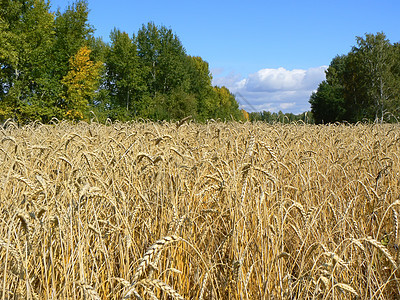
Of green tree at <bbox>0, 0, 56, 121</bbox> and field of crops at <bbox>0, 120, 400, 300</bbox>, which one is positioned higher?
green tree at <bbox>0, 0, 56, 121</bbox>

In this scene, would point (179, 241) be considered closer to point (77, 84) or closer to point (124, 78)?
point (77, 84)

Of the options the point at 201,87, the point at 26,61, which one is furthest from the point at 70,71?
the point at 201,87

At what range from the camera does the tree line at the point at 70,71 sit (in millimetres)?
25594

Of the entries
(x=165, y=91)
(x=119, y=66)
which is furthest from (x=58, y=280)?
(x=165, y=91)

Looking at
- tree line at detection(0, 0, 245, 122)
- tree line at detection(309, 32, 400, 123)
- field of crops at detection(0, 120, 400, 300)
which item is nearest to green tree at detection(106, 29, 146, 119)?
tree line at detection(0, 0, 245, 122)

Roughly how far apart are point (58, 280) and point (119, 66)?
1633 inches

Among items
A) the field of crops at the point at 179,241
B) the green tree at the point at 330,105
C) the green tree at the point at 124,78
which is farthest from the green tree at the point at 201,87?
the field of crops at the point at 179,241

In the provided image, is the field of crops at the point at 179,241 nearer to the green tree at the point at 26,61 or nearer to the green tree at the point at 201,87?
the green tree at the point at 26,61

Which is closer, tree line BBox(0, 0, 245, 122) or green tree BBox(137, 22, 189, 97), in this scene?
tree line BBox(0, 0, 245, 122)

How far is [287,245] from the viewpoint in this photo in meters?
2.70

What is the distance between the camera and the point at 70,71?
2931cm

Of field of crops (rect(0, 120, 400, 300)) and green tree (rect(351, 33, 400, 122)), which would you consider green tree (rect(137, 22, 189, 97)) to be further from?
field of crops (rect(0, 120, 400, 300))

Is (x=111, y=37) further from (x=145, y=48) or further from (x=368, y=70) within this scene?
(x=368, y=70)

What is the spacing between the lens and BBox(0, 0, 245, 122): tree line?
84.0 ft
